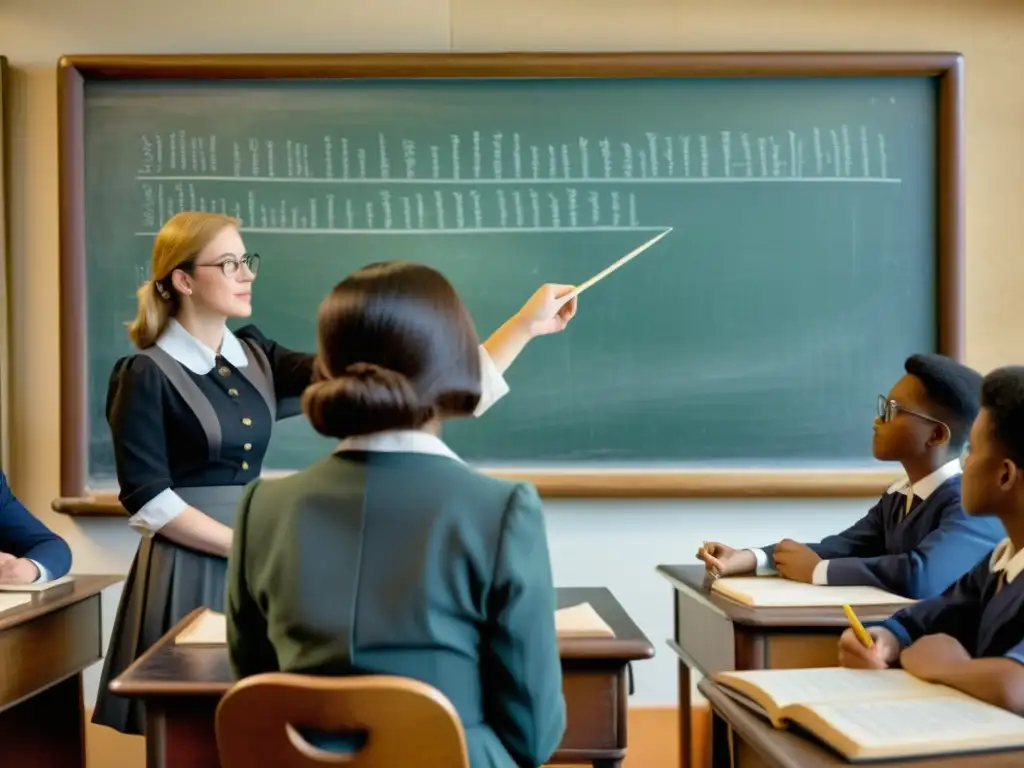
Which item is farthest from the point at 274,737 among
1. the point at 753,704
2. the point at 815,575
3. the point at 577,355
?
the point at 577,355

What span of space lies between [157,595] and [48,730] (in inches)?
18.8

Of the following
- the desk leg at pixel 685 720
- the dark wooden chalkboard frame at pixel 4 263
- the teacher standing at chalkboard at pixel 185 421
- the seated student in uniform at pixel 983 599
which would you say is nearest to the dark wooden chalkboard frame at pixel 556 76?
the dark wooden chalkboard frame at pixel 4 263

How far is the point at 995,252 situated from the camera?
302 centimetres

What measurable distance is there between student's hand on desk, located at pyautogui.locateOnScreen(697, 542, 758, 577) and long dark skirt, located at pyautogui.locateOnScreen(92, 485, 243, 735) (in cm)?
97

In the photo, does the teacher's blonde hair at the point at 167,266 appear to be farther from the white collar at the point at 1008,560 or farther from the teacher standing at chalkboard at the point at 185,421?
the white collar at the point at 1008,560

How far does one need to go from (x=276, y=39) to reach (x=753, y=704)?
246 cm

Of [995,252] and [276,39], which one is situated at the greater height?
[276,39]

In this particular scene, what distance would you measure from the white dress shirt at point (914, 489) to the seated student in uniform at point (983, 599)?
0.42 m

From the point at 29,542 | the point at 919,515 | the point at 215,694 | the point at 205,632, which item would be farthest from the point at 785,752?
the point at 29,542

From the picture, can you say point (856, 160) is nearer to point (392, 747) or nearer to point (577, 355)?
point (577, 355)

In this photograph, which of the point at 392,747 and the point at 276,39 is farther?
the point at 276,39

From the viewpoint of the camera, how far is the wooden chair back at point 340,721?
101 cm

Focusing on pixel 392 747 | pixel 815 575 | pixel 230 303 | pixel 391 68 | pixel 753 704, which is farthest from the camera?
pixel 391 68

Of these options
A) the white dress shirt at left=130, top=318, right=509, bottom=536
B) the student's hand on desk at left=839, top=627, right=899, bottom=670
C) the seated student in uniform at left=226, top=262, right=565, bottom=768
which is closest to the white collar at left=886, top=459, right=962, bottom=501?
the student's hand on desk at left=839, top=627, right=899, bottom=670
